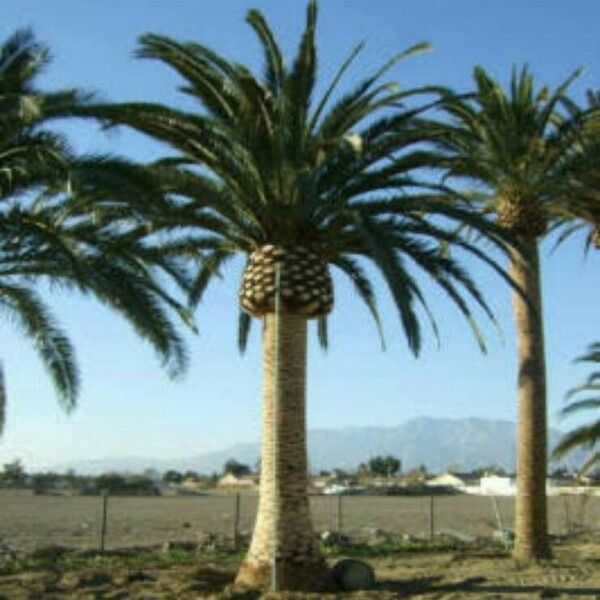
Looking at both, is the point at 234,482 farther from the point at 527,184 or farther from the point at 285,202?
the point at 285,202

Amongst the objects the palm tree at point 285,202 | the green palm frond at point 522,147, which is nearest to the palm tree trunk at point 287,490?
the palm tree at point 285,202

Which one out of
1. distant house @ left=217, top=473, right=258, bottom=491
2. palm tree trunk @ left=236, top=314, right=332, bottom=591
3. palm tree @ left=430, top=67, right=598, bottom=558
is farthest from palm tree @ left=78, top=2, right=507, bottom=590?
distant house @ left=217, top=473, right=258, bottom=491

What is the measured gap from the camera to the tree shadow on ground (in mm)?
15633

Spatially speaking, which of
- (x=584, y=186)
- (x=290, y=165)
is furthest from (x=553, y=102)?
(x=290, y=165)

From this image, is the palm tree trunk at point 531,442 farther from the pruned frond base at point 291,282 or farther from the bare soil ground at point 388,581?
the pruned frond base at point 291,282

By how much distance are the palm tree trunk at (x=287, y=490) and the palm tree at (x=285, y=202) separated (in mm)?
19

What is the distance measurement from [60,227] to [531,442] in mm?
9959

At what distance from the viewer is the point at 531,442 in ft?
69.3

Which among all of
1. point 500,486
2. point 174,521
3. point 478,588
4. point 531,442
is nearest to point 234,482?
point 500,486

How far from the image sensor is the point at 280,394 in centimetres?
1633

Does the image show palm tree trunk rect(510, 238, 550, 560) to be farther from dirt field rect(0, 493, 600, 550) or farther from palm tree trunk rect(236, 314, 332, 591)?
dirt field rect(0, 493, 600, 550)

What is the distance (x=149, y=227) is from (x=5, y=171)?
278cm

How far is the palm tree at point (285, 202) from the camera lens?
16125 mm

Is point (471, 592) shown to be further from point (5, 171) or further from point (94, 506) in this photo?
point (94, 506)
